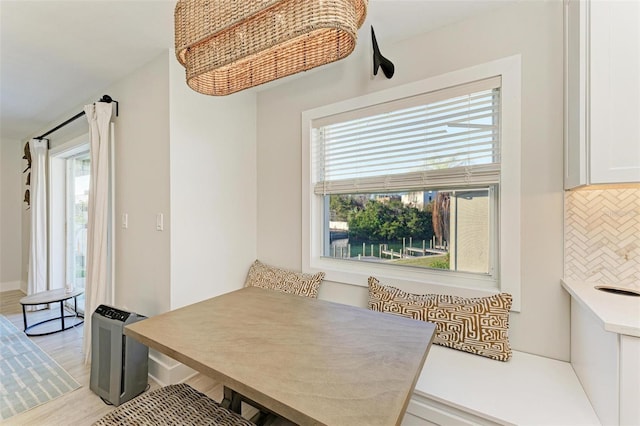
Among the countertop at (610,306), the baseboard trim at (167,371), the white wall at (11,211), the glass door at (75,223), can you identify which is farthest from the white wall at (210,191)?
the white wall at (11,211)

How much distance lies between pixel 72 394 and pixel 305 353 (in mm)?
2105

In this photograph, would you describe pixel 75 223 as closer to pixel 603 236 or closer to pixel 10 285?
pixel 10 285

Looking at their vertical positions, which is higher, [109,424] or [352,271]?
[352,271]

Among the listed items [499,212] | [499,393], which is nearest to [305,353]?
[499,393]

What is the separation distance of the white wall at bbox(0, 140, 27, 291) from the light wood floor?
2609 mm

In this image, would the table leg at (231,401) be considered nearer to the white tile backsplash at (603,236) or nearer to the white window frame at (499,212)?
the white window frame at (499,212)

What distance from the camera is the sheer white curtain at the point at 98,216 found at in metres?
2.33

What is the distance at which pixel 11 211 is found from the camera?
4.40 meters

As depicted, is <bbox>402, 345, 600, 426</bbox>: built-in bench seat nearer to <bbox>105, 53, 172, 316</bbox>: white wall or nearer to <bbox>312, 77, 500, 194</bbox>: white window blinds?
<bbox>312, 77, 500, 194</bbox>: white window blinds

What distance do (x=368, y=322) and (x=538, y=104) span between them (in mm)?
1532

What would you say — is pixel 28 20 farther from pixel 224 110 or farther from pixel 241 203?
pixel 241 203

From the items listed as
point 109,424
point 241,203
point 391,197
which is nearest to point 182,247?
point 241,203

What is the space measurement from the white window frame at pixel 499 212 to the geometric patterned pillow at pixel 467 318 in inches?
4.1

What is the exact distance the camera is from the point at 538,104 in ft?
5.08
